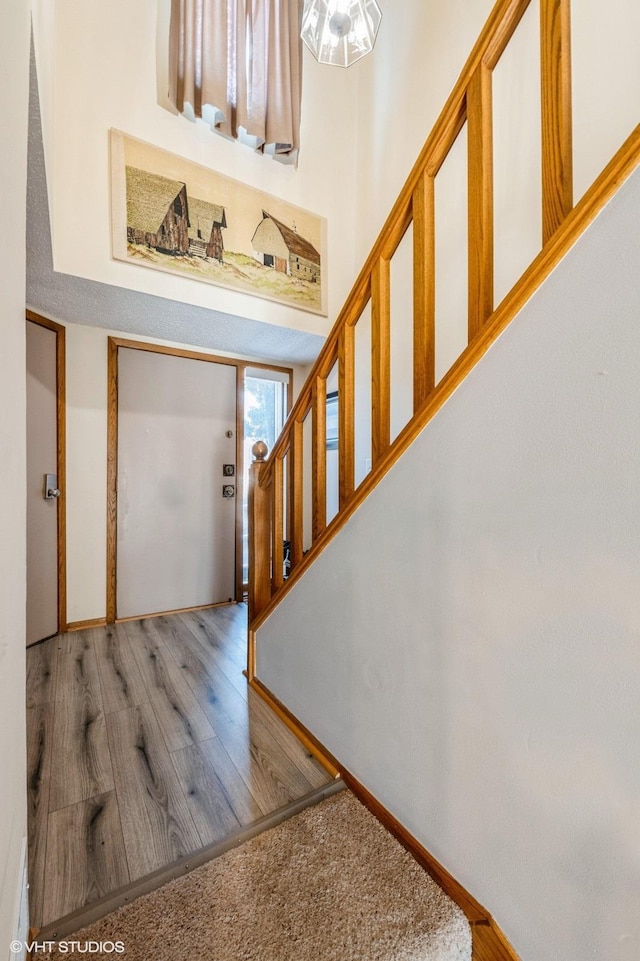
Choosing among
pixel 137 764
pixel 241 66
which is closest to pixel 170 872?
pixel 137 764

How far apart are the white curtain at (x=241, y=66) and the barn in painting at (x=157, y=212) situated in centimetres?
43

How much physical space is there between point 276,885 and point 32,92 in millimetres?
2195

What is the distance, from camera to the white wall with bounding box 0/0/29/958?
0.59 m

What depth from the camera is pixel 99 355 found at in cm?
261

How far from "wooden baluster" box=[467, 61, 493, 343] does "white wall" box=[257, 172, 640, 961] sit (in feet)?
0.62

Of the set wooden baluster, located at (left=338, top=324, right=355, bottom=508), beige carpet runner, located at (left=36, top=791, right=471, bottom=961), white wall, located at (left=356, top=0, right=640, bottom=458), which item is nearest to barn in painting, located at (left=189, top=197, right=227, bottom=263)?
white wall, located at (left=356, top=0, right=640, bottom=458)

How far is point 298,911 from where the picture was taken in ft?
3.03

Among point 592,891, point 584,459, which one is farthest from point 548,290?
point 592,891

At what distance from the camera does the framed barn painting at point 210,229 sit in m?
1.95

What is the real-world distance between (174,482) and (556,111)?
9.10 ft

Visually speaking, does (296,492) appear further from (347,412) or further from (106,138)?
(106,138)

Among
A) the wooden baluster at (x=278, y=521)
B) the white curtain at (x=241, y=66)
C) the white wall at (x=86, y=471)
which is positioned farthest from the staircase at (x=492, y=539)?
the white wall at (x=86, y=471)

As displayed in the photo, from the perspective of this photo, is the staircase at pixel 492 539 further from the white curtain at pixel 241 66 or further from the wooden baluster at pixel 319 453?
the white curtain at pixel 241 66

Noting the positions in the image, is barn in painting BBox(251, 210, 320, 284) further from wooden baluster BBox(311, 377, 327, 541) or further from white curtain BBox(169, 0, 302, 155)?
wooden baluster BBox(311, 377, 327, 541)
